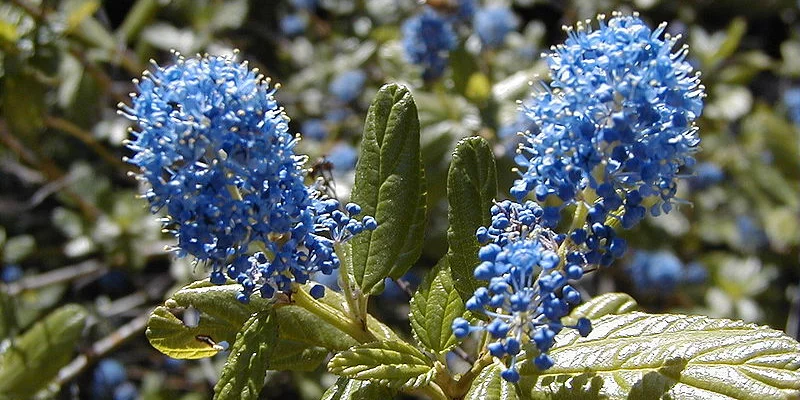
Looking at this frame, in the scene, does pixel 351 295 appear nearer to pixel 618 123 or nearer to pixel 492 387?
pixel 492 387

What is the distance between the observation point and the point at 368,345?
1874 millimetres

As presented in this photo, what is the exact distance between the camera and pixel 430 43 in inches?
160

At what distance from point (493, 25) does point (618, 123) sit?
3.08 metres

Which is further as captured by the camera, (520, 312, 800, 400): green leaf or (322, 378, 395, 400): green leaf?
(322, 378, 395, 400): green leaf

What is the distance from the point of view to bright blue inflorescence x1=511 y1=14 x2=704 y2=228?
170 cm

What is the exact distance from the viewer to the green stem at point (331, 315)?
6.40ft

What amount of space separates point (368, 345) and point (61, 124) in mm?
3217

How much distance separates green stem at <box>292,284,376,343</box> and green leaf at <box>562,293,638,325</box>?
23.0 inches

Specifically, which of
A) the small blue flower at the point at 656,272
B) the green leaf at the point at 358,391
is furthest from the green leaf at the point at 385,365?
the small blue flower at the point at 656,272

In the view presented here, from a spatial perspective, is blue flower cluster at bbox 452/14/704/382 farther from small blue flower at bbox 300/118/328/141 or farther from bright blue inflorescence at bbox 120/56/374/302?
small blue flower at bbox 300/118/328/141

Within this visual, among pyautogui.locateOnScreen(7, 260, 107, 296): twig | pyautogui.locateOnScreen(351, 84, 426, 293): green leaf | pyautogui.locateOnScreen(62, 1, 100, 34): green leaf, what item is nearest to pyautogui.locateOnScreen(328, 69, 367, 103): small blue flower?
pyautogui.locateOnScreen(62, 1, 100, 34): green leaf

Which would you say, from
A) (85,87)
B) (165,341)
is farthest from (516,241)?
(85,87)

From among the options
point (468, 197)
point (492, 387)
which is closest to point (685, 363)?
point (492, 387)

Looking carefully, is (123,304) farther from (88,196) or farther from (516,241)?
(516,241)
